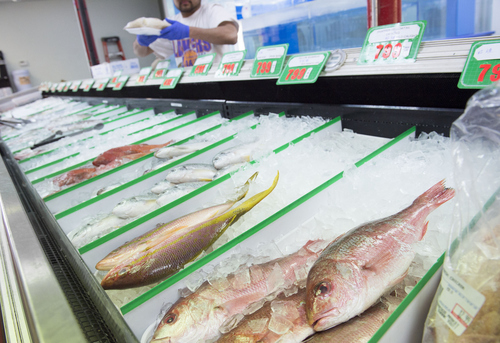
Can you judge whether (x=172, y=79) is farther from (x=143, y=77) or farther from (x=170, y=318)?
(x=170, y=318)

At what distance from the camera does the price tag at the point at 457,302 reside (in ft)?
1.51

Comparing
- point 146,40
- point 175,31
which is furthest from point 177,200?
point 146,40

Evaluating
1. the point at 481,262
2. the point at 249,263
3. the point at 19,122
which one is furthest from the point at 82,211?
the point at 19,122

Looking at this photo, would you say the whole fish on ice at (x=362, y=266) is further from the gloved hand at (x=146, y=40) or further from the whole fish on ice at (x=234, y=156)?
the gloved hand at (x=146, y=40)

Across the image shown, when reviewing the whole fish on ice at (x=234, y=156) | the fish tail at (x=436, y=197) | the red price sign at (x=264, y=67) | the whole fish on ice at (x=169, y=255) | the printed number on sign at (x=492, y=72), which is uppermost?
the red price sign at (x=264, y=67)

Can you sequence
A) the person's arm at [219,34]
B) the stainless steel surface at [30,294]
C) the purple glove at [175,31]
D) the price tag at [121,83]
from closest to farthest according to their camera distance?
the stainless steel surface at [30,294]
the purple glove at [175,31]
the person's arm at [219,34]
the price tag at [121,83]

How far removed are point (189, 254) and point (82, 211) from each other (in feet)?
2.22

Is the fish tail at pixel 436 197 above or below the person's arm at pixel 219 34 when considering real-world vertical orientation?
below

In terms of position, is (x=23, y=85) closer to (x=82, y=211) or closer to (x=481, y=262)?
(x=82, y=211)

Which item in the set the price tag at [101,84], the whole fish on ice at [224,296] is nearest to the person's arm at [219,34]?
the price tag at [101,84]

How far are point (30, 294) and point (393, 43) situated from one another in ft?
5.23

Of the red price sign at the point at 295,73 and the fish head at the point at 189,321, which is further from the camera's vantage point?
the red price sign at the point at 295,73

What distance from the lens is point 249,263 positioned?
3.03ft

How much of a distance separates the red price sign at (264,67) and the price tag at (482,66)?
1.08 m
